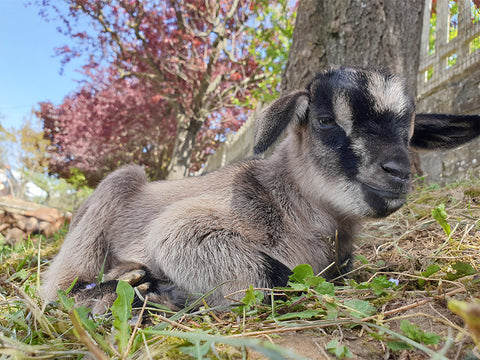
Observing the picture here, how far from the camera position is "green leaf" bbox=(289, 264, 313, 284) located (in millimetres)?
1797

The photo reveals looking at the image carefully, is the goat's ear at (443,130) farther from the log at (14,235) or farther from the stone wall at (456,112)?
the log at (14,235)

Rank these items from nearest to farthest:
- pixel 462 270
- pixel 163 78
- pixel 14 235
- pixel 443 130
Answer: pixel 462 270
pixel 443 130
pixel 14 235
pixel 163 78

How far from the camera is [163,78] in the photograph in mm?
9133

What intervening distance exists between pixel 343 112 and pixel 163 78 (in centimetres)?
774

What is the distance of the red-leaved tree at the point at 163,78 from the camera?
838cm

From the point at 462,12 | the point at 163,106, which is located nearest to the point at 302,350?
the point at 462,12

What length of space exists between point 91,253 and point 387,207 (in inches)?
83.8

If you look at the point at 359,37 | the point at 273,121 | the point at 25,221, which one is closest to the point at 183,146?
the point at 25,221

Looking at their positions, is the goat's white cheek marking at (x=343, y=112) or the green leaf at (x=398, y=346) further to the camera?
the goat's white cheek marking at (x=343, y=112)

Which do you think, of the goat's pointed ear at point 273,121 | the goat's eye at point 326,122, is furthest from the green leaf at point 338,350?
the goat's eye at point 326,122

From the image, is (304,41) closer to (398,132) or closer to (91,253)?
(398,132)

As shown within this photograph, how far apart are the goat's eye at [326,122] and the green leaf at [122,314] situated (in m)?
1.55

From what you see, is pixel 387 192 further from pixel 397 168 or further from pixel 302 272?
pixel 302 272

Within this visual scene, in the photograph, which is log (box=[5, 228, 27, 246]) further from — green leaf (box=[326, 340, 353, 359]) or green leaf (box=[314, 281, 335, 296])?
green leaf (box=[326, 340, 353, 359])
